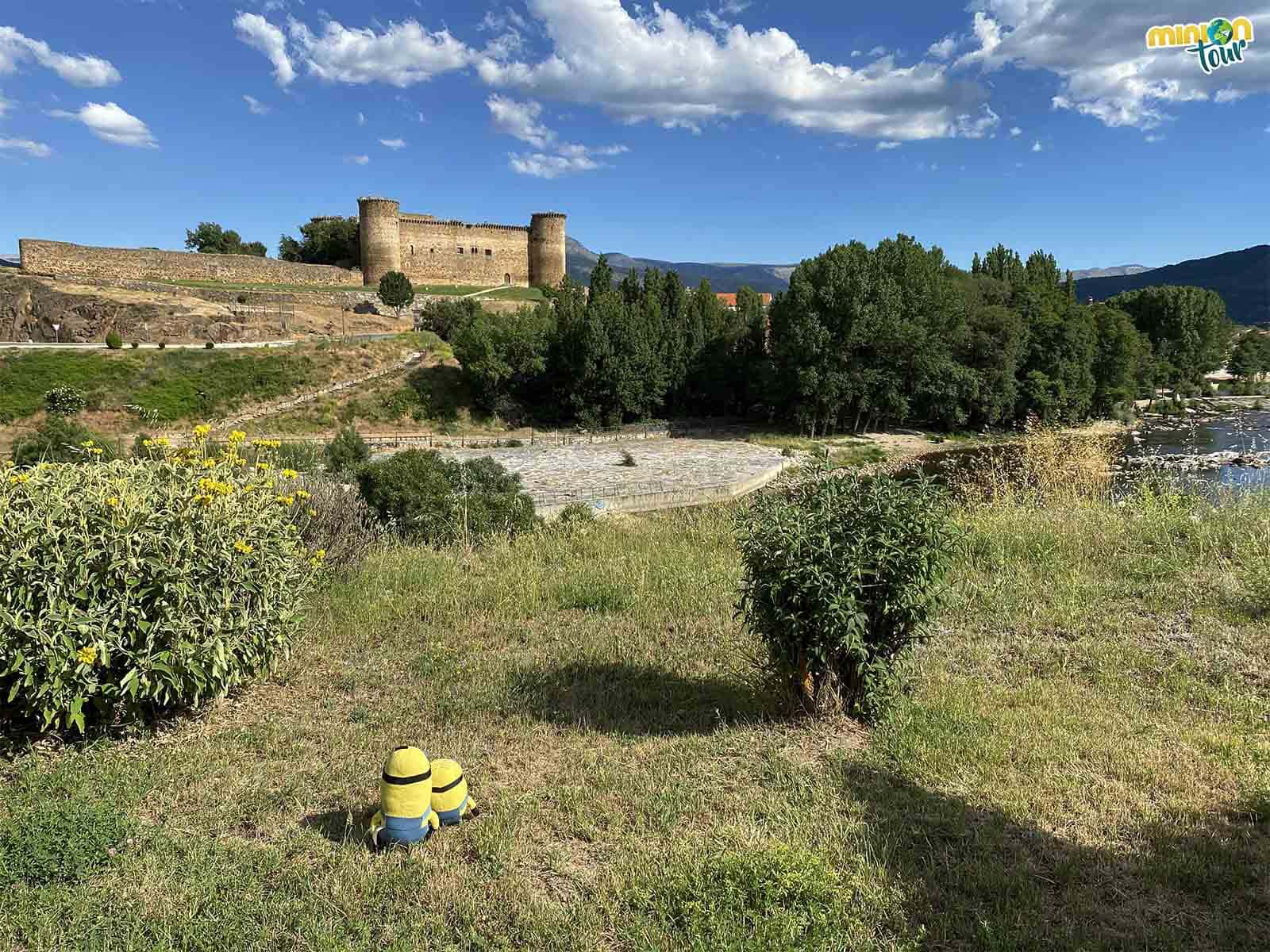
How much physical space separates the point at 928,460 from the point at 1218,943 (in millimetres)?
28514

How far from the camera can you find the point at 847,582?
383cm

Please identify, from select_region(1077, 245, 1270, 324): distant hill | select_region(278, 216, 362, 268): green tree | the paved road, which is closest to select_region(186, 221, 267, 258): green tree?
select_region(278, 216, 362, 268): green tree

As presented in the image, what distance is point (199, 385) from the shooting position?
3009 cm

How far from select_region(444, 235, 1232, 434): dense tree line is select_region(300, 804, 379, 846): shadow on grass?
31.3 metres

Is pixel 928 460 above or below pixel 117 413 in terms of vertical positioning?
below

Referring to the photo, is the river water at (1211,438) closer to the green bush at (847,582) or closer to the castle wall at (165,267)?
the green bush at (847,582)

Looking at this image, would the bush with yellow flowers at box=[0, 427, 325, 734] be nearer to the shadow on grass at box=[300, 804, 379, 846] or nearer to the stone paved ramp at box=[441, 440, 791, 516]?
the shadow on grass at box=[300, 804, 379, 846]

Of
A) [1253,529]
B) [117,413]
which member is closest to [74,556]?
[1253,529]

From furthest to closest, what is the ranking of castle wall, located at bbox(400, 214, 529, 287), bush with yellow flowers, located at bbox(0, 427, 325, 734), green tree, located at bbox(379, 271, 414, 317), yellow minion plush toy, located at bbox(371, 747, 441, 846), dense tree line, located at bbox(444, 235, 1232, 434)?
1. castle wall, located at bbox(400, 214, 529, 287)
2. green tree, located at bbox(379, 271, 414, 317)
3. dense tree line, located at bbox(444, 235, 1232, 434)
4. bush with yellow flowers, located at bbox(0, 427, 325, 734)
5. yellow minion plush toy, located at bbox(371, 747, 441, 846)

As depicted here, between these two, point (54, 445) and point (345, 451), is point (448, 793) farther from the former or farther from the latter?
point (54, 445)

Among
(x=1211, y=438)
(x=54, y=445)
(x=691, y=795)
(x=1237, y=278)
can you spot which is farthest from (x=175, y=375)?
(x=1237, y=278)

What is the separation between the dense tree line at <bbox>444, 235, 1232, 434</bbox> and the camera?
33.8m

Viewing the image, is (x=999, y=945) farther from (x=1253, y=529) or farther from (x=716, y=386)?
(x=716, y=386)

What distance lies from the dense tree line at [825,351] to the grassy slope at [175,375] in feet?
20.7
